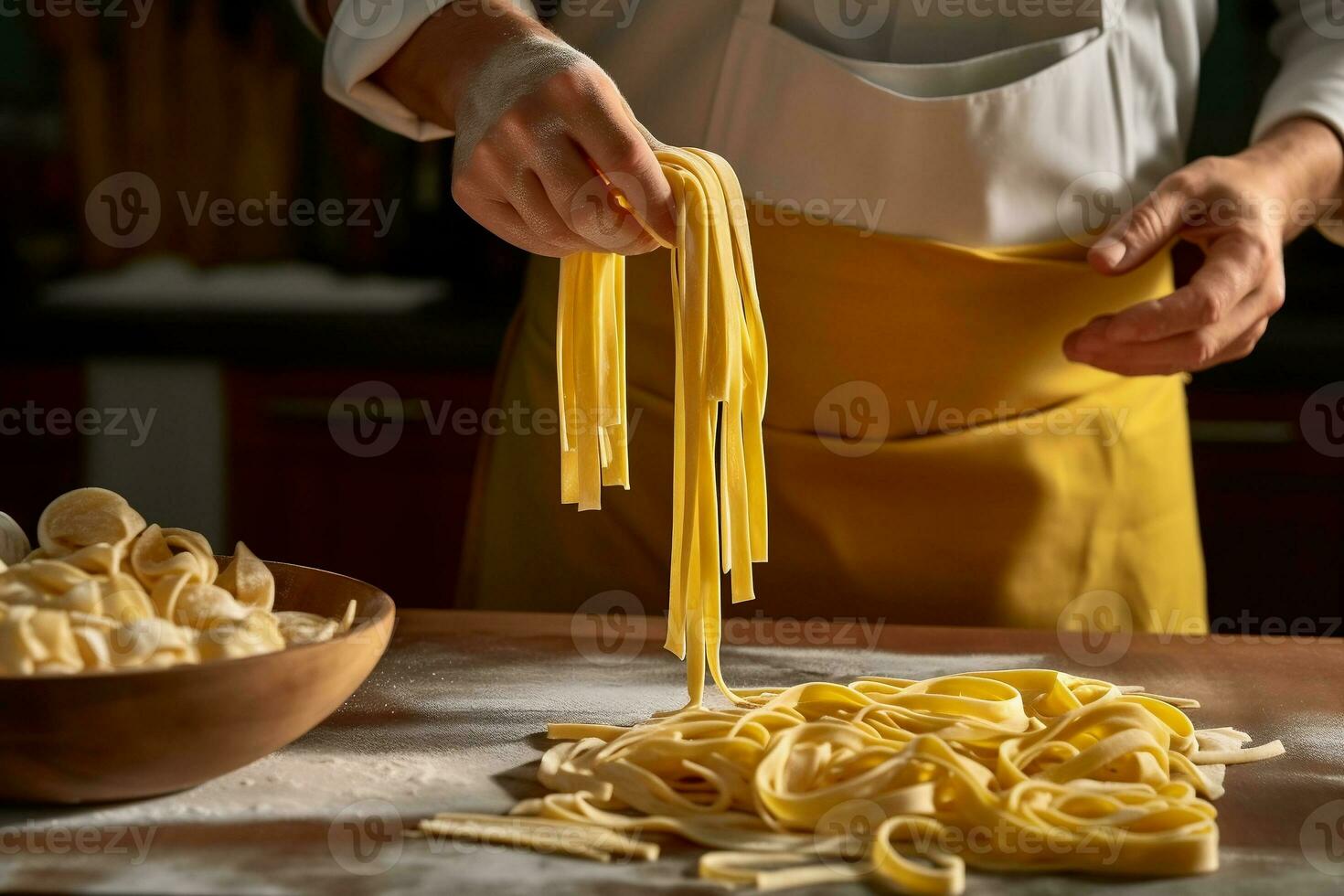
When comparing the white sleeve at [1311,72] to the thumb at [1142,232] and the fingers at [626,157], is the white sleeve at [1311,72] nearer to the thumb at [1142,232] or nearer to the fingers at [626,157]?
the thumb at [1142,232]

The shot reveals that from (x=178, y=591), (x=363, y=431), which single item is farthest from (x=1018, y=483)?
(x=363, y=431)

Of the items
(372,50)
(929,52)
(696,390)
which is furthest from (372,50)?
(929,52)

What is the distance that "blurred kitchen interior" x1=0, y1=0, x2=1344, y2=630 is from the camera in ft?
8.73

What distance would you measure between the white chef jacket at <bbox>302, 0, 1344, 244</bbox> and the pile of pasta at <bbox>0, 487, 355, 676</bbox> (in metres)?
0.56

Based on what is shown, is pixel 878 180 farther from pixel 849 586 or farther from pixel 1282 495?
pixel 1282 495

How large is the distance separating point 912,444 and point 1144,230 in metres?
A: 0.32

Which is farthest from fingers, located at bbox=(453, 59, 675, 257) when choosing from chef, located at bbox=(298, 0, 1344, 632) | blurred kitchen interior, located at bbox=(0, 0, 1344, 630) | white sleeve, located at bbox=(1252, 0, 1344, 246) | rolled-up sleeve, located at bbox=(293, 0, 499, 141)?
blurred kitchen interior, located at bbox=(0, 0, 1344, 630)

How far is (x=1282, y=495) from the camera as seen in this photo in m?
2.65

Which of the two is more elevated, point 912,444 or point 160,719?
point 912,444

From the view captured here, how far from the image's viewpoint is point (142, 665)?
0.91 m

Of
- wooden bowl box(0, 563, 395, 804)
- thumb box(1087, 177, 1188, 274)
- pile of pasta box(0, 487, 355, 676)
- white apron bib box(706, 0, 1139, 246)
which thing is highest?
white apron bib box(706, 0, 1139, 246)

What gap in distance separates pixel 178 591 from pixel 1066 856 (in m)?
0.62

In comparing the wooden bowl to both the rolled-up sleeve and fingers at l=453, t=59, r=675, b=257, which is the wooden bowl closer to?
fingers at l=453, t=59, r=675, b=257

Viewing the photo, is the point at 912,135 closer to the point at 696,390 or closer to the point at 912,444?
the point at 912,444
